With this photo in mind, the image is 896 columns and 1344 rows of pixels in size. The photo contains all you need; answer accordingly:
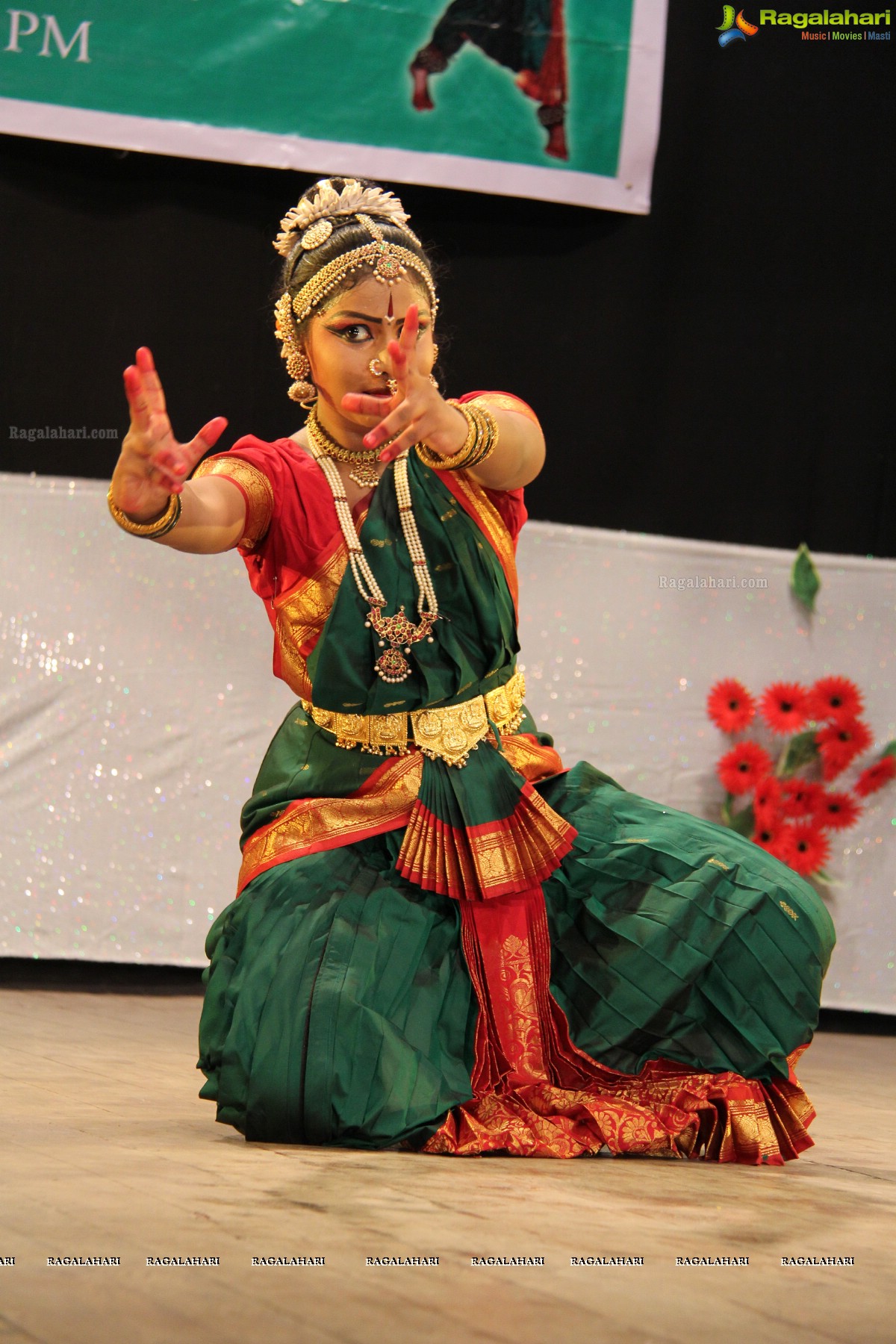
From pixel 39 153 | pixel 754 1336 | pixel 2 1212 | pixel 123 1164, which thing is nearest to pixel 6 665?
pixel 39 153

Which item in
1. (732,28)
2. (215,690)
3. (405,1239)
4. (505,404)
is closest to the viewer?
(405,1239)

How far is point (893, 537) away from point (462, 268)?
55.6 inches

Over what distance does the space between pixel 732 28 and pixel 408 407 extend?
253cm

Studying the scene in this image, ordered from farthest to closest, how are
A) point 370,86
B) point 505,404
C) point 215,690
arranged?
point 215,690, point 370,86, point 505,404

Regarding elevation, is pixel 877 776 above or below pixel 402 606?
below

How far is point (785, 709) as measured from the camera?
4.11 metres

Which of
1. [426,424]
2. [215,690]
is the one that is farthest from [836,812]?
[426,424]

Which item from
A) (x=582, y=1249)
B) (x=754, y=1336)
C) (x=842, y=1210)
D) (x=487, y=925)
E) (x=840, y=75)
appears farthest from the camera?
(x=840, y=75)

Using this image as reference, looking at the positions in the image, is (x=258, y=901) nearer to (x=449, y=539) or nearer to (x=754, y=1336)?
(x=449, y=539)

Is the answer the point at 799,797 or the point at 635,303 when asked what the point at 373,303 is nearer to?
the point at 635,303

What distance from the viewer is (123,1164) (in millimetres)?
1907

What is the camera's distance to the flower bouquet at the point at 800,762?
4.11m

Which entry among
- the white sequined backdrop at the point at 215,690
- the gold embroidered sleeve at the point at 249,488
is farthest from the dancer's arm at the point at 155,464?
the white sequined backdrop at the point at 215,690

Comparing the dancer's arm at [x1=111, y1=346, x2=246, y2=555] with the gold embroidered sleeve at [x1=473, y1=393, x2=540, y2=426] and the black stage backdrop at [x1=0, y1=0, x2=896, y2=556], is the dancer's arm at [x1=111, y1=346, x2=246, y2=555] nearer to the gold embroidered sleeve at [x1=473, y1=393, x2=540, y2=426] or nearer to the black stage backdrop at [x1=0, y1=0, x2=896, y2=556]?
the gold embroidered sleeve at [x1=473, y1=393, x2=540, y2=426]
